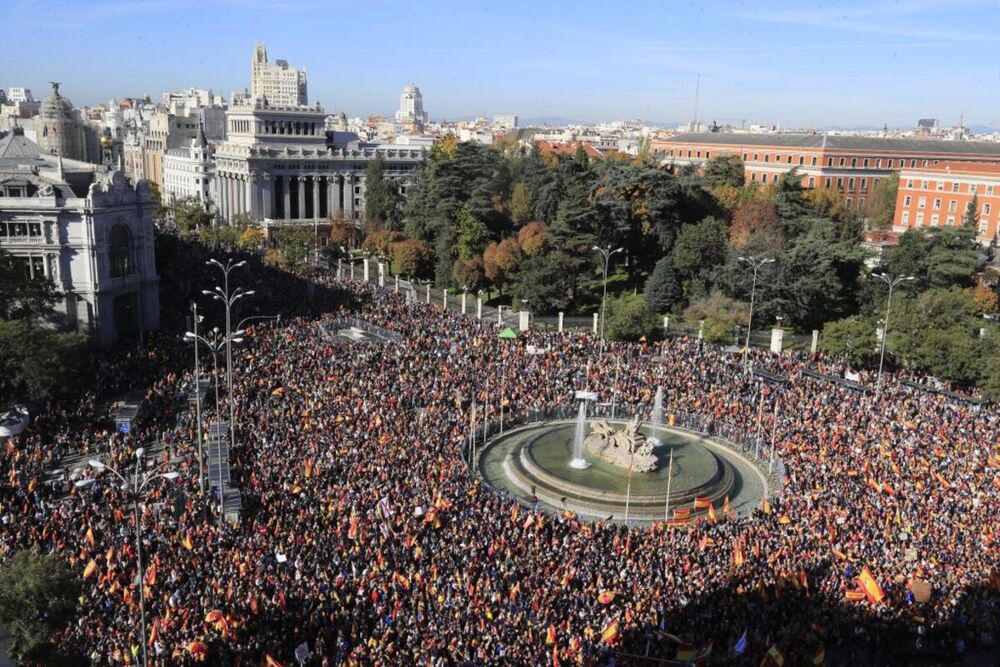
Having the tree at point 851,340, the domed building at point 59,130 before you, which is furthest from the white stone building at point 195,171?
the tree at point 851,340

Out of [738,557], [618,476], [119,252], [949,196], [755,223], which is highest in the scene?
[949,196]

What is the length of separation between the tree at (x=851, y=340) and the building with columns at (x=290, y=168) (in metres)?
53.6

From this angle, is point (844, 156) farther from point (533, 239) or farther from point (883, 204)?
point (533, 239)

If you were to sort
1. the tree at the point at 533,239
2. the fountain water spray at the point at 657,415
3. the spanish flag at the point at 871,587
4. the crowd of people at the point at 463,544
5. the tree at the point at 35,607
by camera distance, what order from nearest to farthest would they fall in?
the tree at the point at 35,607 → the crowd of people at the point at 463,544 → the spanish flag at the point at 871,587 → the fountain water spray at the point at 657,415 → the tree at the point at 533,239

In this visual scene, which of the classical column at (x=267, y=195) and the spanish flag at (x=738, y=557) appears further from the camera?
the classical column at (x=267, y=195)

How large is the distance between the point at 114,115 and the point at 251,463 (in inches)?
6451

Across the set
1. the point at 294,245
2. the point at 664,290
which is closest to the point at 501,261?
the point at 664,290

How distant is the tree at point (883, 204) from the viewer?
80.6m

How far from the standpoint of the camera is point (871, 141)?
93.2m

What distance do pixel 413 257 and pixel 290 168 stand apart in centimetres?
3775

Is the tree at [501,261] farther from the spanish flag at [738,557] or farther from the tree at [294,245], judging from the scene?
the spanish flag at [738,557]

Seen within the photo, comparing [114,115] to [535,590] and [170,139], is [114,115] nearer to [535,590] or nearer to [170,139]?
[170,139]

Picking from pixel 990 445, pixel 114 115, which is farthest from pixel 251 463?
pixel 114 115

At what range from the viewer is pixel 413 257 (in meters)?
58.6
